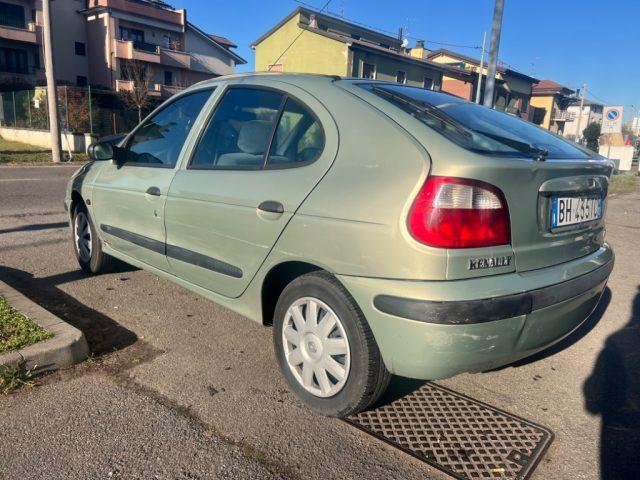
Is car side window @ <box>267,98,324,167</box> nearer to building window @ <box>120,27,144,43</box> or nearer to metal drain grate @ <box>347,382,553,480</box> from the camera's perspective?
metal drain grate @ <box>347,382,553,480</box>

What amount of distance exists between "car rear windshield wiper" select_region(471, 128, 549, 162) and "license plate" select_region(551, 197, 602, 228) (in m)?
0.21

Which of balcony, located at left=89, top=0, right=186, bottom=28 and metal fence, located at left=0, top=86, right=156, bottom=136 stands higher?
balcony, located at left=89, top=0, right=186, bottom=28

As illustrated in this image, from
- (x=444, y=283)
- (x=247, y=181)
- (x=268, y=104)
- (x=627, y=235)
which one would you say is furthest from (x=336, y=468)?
(x=627, y=235)

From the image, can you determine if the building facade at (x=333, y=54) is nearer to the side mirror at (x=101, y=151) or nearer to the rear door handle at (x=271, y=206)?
the side mirror at (x=101, y=151)

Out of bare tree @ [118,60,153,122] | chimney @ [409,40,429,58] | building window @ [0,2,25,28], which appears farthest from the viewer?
chimney @ [409,40,429,58]

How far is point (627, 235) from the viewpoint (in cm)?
810

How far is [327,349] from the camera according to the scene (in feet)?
8.07

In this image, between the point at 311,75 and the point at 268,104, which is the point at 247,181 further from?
the point at 311,75

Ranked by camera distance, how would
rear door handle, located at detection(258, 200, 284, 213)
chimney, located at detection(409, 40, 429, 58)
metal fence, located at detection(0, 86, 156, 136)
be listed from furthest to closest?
chimney, located at detection(409, 40, 429, 58), metal fence, located at detection(0, 86, 156, 136), rear door handle, located at detection(258, 200, 284, 213)

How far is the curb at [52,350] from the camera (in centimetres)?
275

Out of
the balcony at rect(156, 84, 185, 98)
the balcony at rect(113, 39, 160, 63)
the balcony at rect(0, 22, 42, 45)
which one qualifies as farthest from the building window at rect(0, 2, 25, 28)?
the balcony at rect(156, 84, 185, 98)

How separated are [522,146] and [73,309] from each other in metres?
3.29

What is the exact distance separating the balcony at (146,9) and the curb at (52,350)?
138 ft

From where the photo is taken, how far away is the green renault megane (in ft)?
6.84
